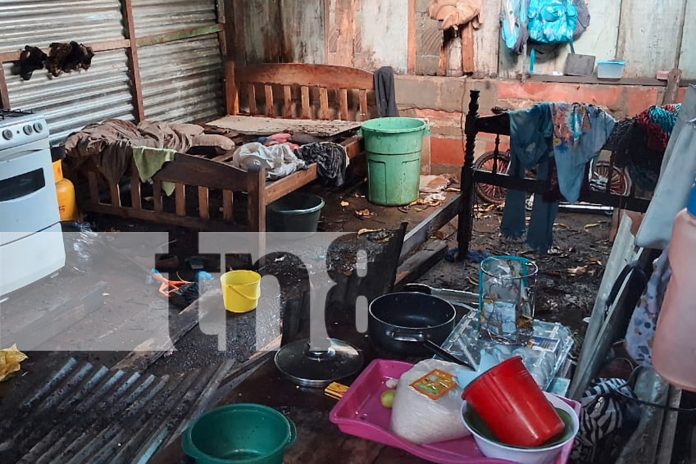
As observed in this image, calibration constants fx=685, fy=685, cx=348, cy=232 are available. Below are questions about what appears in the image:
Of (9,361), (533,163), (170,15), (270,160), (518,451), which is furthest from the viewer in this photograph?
(170,15)

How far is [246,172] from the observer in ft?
17.1

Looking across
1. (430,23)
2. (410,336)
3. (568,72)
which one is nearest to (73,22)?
(430,23)

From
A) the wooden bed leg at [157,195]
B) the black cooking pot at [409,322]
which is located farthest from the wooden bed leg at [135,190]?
the black cooking pot at [409,322]

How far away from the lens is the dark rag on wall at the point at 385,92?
7.14 metres

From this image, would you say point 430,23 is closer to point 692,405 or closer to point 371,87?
point 371,87

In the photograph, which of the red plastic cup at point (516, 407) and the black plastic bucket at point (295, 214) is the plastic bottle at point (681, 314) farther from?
the black plastic bucket at point (295, 214)

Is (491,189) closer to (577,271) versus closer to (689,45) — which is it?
(577,271)

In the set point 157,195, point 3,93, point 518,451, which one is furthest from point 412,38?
point 518,451

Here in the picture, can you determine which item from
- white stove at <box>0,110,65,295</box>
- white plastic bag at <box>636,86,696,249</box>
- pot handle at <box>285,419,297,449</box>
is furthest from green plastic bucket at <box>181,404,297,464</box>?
white stove at <box>0,110,65,295</box>

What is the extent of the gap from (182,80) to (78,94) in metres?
1.50

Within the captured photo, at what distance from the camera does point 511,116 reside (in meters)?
4.95

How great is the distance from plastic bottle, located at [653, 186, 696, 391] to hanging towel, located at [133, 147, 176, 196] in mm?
4695

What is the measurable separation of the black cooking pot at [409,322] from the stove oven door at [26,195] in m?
3.10

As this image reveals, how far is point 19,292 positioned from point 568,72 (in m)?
5.38
